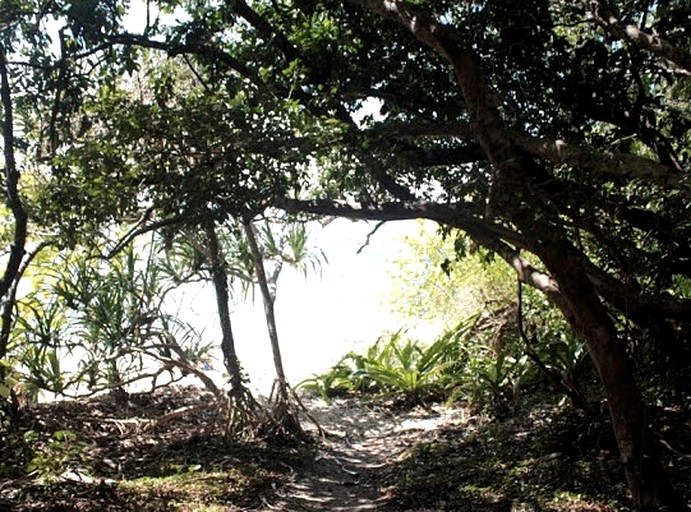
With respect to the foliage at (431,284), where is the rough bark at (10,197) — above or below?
below

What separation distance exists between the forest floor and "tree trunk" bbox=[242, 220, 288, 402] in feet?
1.96

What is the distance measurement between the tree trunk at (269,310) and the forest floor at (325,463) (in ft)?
1.96

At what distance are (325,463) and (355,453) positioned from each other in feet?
1.82

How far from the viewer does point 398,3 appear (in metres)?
3.63

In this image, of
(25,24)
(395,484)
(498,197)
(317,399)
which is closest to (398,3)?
(498,197)

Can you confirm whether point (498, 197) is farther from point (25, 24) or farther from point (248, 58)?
point (25, 24)

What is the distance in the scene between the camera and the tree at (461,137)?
3.67 m

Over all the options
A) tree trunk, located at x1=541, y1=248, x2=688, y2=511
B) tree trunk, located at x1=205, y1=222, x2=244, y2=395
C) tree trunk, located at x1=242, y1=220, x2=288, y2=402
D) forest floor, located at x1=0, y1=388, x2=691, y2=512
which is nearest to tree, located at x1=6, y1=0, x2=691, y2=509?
tree trunk, located at x1=541, y1=248, x2=688, y2=511

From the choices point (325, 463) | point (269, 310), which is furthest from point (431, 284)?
point (325, 463)

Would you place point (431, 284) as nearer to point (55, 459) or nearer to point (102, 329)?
point (102, 329)

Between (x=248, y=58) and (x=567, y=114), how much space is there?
2.27 meters

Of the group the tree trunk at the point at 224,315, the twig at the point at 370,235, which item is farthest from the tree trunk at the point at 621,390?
the tree trunk at the point at 224,315

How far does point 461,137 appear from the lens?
4648mm

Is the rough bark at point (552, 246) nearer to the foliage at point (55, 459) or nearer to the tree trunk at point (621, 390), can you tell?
the tree trunk at point (621, 390)
